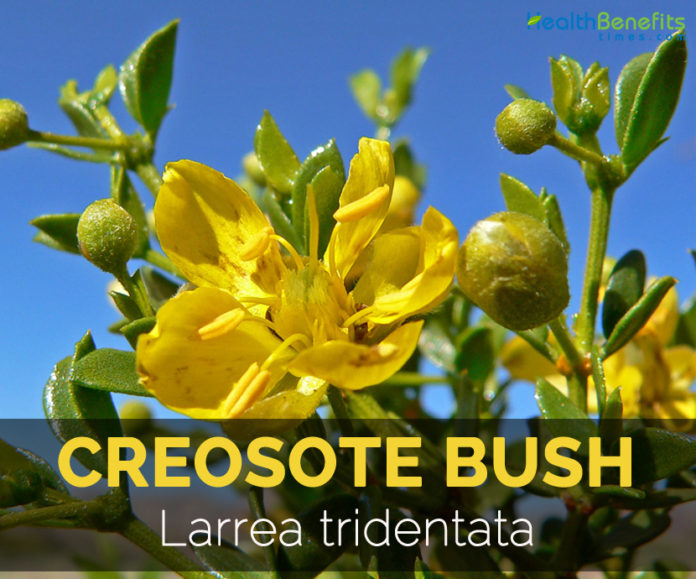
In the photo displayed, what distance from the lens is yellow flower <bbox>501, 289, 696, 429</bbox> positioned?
1.71 meters

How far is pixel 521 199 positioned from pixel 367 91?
4.78 feet

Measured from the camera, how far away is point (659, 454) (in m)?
1.10

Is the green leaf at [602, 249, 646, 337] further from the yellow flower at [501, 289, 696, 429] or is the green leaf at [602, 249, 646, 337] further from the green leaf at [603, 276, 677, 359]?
the yellow flower at [501, 289, 696, 429]

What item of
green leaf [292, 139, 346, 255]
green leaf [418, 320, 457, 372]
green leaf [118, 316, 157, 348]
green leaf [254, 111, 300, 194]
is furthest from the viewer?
green leaf [418, 320, 457, 372]

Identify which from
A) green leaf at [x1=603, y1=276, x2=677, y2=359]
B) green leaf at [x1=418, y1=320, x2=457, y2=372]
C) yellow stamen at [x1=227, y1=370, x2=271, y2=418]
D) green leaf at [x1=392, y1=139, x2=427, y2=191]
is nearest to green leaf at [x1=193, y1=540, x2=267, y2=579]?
yellow stamen at [x1=227, y1=370, x2=271, y2=418]

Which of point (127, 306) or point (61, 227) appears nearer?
point (127, 306)

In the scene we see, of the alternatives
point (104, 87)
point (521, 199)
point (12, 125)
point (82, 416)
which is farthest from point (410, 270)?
point (104, 87)

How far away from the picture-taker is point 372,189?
1122 mm

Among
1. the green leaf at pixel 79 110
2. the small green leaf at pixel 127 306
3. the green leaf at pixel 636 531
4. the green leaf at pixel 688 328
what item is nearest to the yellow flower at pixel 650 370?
the green leaf at pixel 688 328

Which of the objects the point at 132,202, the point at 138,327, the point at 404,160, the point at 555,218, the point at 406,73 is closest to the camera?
the point at 138,327

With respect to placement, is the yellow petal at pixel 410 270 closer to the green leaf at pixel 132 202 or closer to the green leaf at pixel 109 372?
the green leaf at pixel 109 372

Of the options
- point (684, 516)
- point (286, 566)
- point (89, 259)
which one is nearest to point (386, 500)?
point (286, 566)

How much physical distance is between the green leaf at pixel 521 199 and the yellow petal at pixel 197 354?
463 mm

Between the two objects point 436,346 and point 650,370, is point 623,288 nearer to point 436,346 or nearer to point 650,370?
point 650,370
